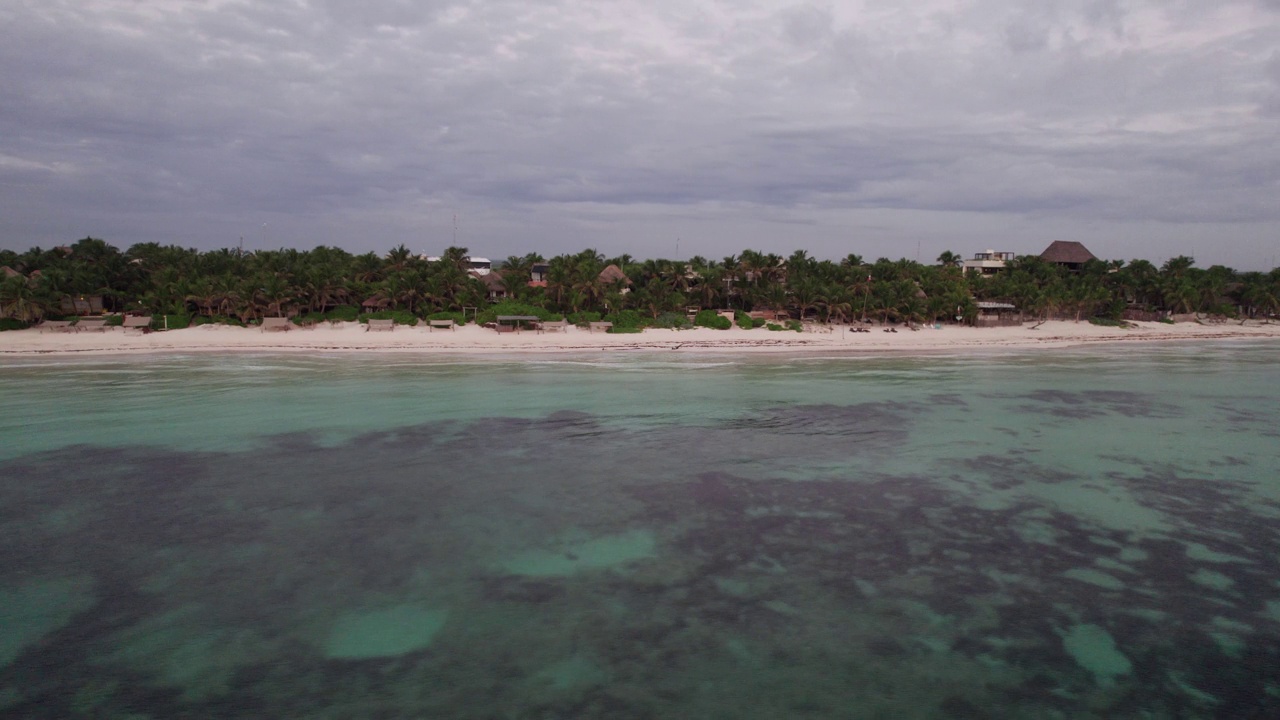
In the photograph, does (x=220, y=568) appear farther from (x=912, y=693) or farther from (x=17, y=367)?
(x=17, y=367)

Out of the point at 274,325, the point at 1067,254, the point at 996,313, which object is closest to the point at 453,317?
the point at 274,325

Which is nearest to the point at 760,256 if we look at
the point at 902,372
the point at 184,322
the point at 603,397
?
the point at 902,372

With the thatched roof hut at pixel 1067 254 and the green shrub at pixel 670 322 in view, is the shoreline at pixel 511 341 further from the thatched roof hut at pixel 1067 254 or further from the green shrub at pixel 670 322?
the thatched roof hut at pixel 1067 254

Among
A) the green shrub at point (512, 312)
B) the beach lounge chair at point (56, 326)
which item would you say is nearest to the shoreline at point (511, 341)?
the beach lounge chair at point (56, 326)

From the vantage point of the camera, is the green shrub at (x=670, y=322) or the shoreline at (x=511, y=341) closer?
the shoreline at (x=511, y=341)

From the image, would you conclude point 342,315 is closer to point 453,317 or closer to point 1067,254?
point 453,317

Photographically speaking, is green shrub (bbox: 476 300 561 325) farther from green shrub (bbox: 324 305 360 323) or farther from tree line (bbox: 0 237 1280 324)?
green shrub (bbox: 324 305 360 323)
